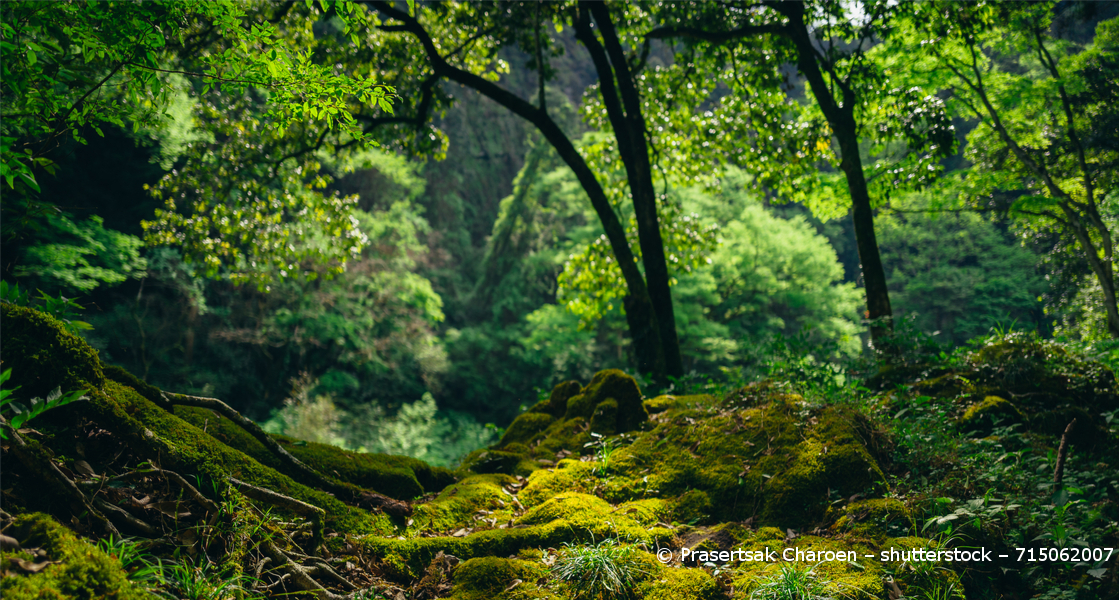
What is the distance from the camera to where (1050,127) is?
39.3 ft

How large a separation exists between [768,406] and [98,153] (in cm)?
2061

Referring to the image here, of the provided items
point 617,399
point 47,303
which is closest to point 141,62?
point 47,303

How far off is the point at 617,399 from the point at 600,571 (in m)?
2.52

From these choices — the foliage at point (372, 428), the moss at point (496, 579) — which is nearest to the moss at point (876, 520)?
the moss at point (496, 579)

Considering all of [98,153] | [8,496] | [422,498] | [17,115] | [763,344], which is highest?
[98,153]

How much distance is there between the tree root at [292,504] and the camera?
2.50 m

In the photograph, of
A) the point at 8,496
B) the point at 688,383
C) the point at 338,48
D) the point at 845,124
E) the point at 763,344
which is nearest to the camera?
the point at 8,496

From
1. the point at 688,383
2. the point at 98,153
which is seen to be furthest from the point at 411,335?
the point at 688,383

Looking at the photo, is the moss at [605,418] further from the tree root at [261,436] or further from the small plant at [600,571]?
the tree root at [261,436]

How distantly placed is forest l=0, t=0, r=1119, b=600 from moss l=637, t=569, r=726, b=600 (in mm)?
18

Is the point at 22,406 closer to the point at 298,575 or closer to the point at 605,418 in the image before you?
the point at 298,575

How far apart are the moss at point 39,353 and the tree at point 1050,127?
11978 mm

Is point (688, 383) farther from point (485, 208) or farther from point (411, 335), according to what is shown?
point (485, 208)

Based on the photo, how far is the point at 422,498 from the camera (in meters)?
3.76
